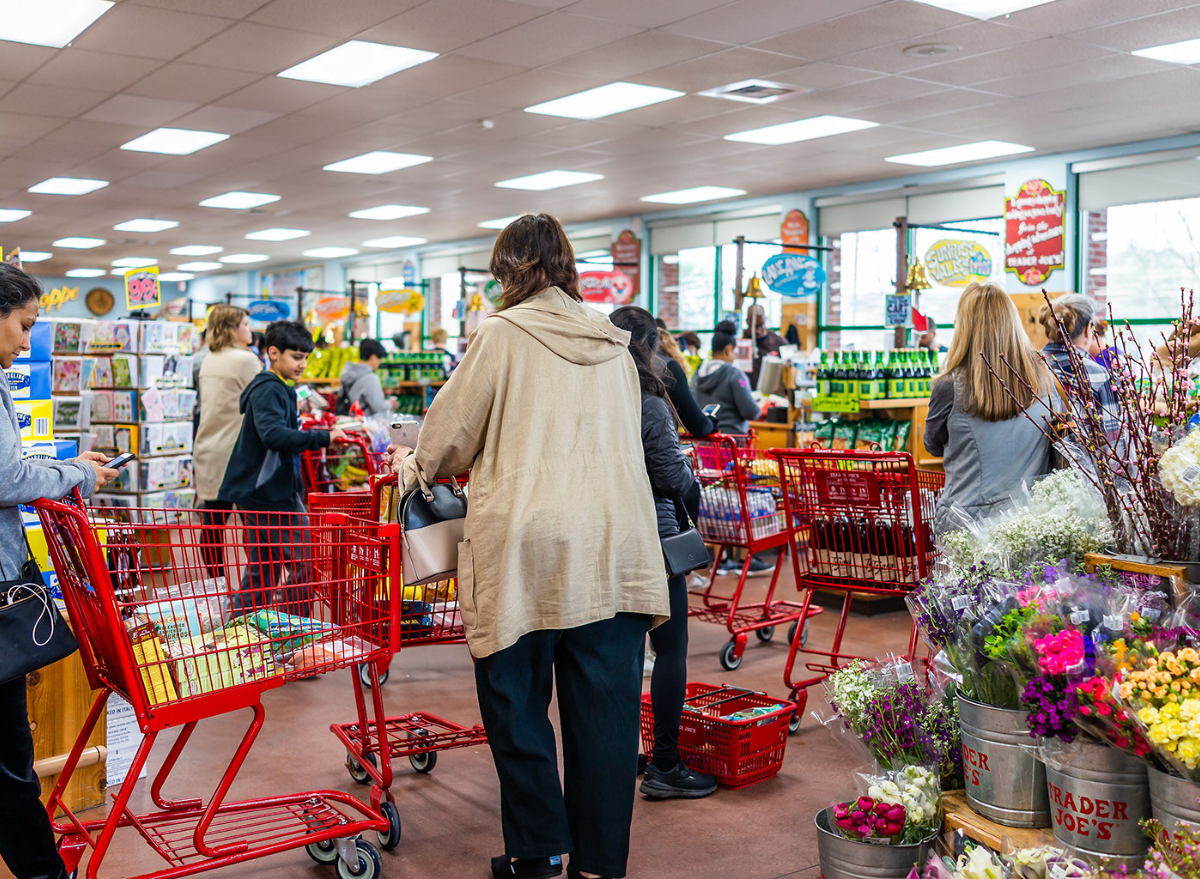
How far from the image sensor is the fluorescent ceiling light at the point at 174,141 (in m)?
8.97

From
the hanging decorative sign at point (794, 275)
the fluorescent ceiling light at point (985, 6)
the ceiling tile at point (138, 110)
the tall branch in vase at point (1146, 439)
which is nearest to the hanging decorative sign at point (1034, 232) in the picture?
the hanging decorative sign at point (794, 275)

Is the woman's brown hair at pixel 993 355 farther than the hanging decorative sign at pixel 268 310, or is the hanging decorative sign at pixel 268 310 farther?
the hanging decorative sign at pixel 268 310

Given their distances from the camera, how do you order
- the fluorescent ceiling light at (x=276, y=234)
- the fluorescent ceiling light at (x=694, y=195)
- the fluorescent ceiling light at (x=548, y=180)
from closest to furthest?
the fluorescent ceiling light at (x=548, y=180), the fluorescent ceiling light at (x=694, y=195), the fluorescent ceiling light at (x=276, y=234)

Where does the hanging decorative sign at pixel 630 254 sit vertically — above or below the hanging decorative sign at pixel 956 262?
above

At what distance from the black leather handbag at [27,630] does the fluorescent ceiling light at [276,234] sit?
13807mm

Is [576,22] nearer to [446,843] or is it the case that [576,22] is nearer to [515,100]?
[515,100]

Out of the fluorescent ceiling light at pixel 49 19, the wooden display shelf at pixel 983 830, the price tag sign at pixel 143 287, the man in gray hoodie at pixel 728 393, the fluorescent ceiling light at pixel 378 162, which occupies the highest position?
the fluorescent ceiling light at pixel 49 19

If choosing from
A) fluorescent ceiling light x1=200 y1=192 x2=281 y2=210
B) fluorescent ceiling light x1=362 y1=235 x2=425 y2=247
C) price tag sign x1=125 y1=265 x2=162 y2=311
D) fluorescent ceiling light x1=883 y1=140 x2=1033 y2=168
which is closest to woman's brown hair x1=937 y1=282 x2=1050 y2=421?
price tag sign x1=125 y1=265 x2=162 y2=311

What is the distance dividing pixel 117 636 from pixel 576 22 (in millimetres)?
4666

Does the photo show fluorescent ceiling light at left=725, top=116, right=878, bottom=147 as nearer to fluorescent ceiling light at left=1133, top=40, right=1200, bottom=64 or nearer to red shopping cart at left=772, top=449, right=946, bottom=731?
fluorescent ceiling light at left=1133, top=40, right=1200, bottom=64

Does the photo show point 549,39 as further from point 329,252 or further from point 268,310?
point 329,252

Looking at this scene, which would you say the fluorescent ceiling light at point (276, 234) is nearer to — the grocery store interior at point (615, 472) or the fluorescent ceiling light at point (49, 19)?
the grocery store interior at point (615, 472)

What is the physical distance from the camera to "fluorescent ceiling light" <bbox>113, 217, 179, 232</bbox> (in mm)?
14633

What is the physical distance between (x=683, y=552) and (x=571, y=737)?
2.32 ft
